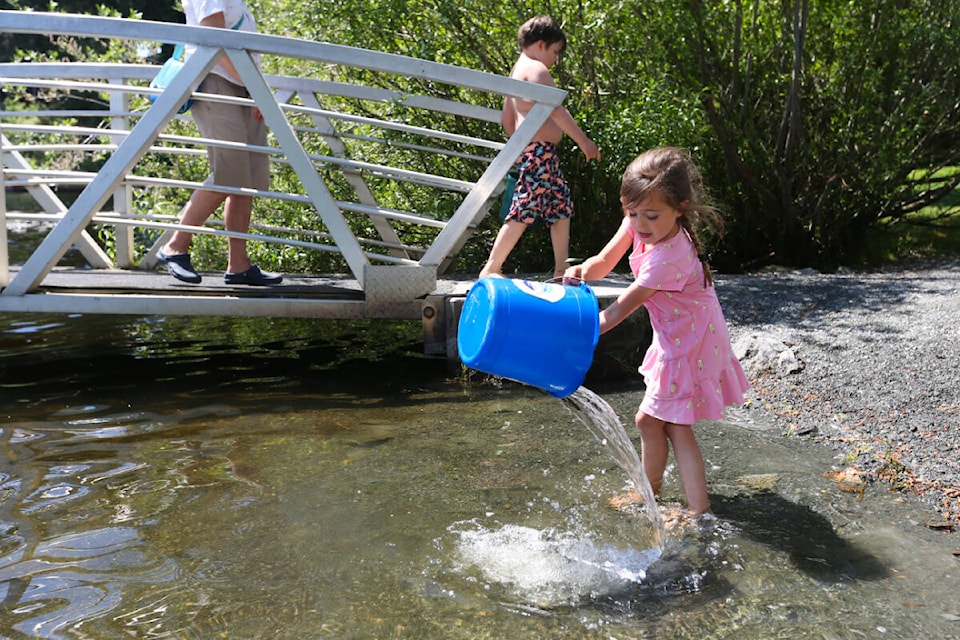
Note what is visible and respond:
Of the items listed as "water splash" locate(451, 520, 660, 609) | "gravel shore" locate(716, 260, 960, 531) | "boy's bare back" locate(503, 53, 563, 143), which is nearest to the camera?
"water splash" locate(451, 520, 660, 609)

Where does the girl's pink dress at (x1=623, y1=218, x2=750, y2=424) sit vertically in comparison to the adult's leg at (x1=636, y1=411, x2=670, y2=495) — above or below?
above

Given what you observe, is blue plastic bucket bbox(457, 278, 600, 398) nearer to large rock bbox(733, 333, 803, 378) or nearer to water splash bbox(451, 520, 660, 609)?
water splash bbox(451, 520, 660, 609)

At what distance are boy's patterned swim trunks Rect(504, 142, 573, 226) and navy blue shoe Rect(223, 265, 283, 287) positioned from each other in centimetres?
145

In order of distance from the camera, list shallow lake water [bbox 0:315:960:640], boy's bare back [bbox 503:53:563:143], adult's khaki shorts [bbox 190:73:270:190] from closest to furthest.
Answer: shallow lake water [bbox 0:315:960:640] → adult's khaki shorts [bbox 190:73:270:190] → boy's bare back [bbox 503:53:563:143]

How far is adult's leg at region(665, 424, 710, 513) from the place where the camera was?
322 centimetres

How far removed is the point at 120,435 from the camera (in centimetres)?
425

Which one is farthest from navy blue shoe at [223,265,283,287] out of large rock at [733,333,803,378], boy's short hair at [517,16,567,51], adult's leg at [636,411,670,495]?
adult's leg at [636,411,670,495]

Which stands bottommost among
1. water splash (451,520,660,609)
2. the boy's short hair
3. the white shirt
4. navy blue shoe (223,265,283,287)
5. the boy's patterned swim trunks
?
water splash (451,520,660,609)

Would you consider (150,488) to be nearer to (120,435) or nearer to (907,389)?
(120,435)

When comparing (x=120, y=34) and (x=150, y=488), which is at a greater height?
(x=120, y=34)

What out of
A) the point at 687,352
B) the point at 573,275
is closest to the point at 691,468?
the point at 687,352

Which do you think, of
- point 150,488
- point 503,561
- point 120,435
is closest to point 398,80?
point 120,435

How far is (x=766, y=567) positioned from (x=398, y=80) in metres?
5.06

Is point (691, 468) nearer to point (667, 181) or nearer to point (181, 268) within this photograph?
point (667, 181)
